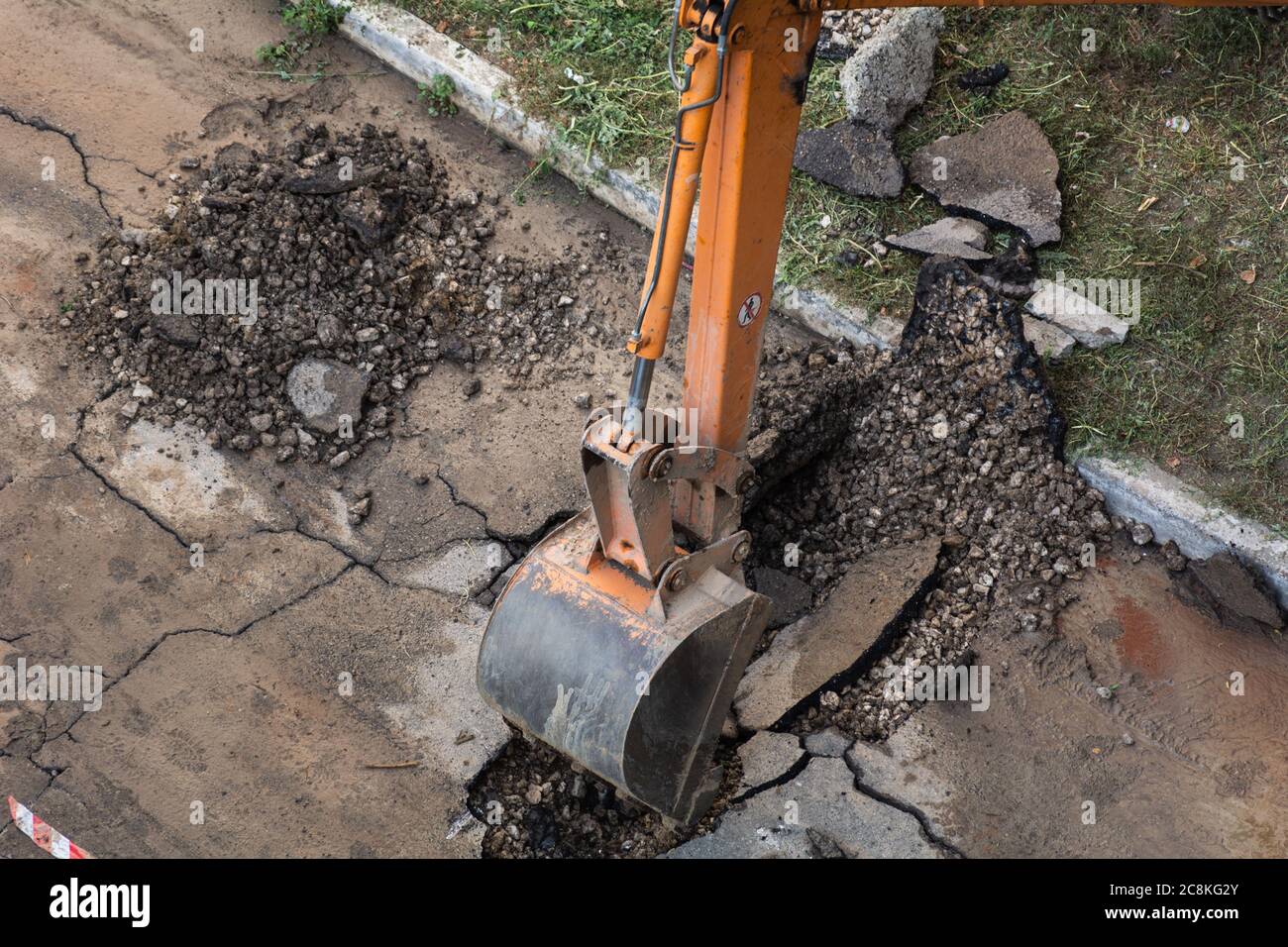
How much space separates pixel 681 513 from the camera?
14.6 feet

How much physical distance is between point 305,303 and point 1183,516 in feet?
13.0

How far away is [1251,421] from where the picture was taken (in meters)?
5.50

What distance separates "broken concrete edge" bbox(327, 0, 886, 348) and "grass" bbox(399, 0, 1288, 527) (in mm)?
90

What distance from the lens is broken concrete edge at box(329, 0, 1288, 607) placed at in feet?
17.1

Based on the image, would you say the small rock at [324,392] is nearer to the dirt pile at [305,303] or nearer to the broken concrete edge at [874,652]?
the dirt pile at [305,303]

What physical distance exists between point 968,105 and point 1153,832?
A: 382cm

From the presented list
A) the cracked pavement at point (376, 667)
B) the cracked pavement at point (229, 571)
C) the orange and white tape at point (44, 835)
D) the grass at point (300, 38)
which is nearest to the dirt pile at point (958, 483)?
the cracked pavement at point (376, 667)

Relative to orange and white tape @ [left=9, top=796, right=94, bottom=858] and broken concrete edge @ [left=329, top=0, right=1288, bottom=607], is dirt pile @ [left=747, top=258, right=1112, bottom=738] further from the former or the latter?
orange and white tape @ [left=9, top=796, right=94, bottom=858]

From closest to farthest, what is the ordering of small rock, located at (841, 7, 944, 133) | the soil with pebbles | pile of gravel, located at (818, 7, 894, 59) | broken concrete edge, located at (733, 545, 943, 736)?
1. broken concrete edge, located at (733, 545, 943, 736)
2. the soil with pebbles
3. small rock, located at (841, 7, 944, 133)
4. pile of gravel, located at (818, 7, 894, 59)

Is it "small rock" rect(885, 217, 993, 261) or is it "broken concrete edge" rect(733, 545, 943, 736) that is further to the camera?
"small rock" rect(885, 217, 993, 261)

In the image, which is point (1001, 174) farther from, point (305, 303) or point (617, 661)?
point (617, 661)

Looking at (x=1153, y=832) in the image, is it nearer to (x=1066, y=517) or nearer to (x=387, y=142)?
(x=1066, y=517)

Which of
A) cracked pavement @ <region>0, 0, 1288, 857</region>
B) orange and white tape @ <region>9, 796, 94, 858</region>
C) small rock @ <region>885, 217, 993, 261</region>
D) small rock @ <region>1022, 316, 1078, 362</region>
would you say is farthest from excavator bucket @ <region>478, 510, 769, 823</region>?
small rock @ <region>885, 217, 993, 261</region>

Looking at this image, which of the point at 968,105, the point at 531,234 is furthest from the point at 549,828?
the point at 968,105
